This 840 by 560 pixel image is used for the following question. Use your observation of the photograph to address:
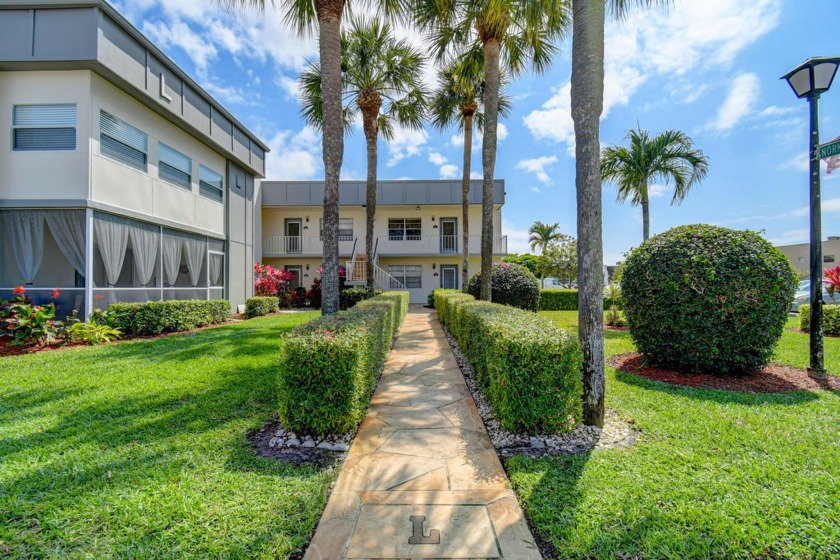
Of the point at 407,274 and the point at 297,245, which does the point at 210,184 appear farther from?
the point at 407,274

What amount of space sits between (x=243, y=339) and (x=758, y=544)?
9174mm

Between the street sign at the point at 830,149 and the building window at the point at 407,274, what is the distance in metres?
16.8

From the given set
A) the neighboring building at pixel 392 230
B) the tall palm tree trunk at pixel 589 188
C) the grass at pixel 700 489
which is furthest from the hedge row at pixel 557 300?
the tall palm tree trunk at pixel 589 188

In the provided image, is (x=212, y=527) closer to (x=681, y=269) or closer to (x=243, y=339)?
(x=681, y=269)

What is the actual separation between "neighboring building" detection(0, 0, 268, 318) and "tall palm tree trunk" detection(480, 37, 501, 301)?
8.82 meters

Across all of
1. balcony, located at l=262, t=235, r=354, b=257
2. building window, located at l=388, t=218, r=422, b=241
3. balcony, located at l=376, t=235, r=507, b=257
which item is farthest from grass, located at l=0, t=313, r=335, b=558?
building window, located at l=388, t=218, r=422, b=241

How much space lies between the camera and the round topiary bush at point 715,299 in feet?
16.9

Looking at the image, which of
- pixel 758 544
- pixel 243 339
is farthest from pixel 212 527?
pixel 243 339

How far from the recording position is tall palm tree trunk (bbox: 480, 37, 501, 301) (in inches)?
352

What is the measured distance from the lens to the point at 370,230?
43.2 feet

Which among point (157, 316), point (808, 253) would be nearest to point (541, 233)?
point (808, 253)

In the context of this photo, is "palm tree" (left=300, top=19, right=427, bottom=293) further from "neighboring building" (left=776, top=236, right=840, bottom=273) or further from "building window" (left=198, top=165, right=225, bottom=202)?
"neighboring building" (left=776, top=236, right=840, bottom=273)

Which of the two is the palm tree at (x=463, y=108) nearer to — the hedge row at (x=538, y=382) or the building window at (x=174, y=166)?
the building window at (x=174, y=166)

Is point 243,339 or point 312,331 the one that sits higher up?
point 312,331
